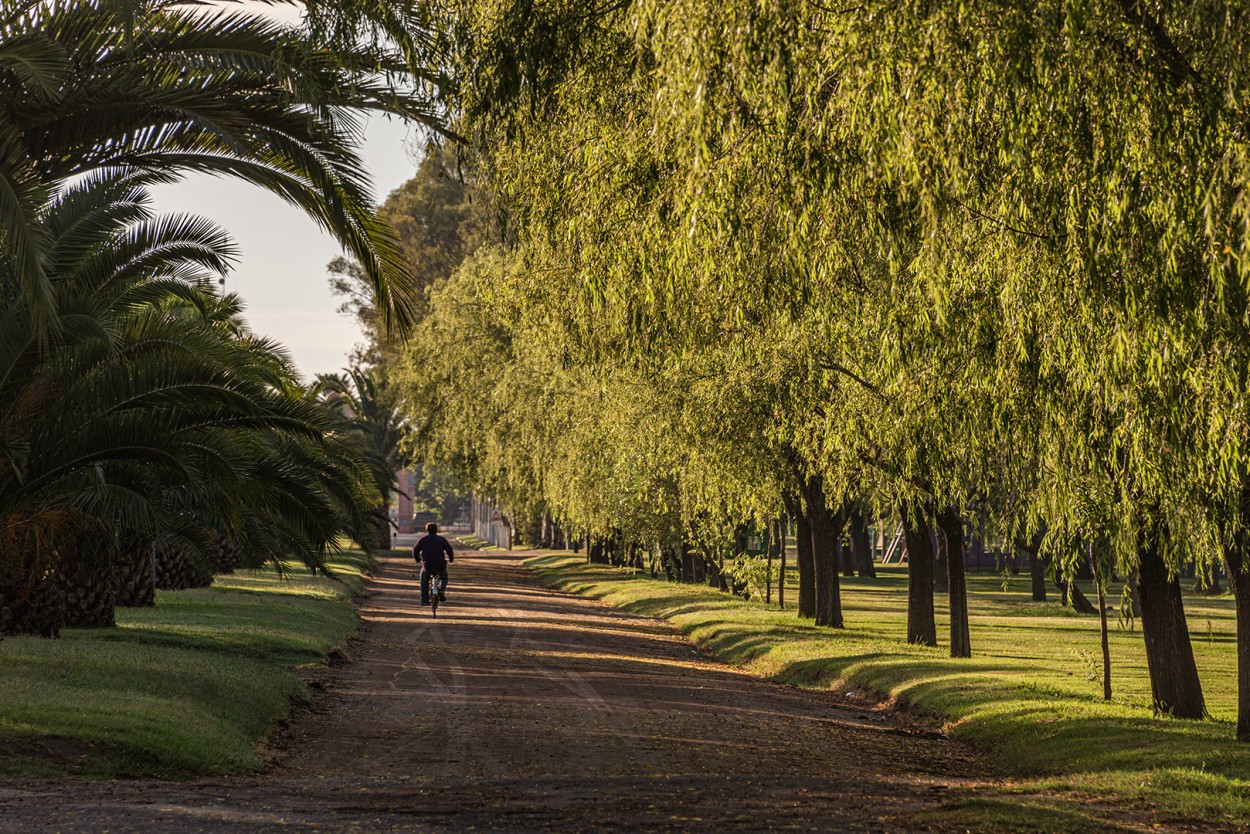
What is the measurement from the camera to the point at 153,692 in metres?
13.6

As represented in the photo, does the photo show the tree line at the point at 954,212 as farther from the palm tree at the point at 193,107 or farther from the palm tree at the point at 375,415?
the palm tree at the point at 375,415

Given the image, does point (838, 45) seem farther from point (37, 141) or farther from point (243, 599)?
point (243, 599)

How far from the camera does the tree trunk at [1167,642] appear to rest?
48.1 ft

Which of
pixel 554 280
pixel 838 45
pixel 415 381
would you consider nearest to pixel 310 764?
pixel 554 280

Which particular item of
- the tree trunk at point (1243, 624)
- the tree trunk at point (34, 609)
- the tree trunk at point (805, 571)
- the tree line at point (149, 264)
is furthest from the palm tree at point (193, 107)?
the tree trunk at point (805, 571)

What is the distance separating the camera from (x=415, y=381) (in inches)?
2034

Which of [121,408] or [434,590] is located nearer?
[121,408]

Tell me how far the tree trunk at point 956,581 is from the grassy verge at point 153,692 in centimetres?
980

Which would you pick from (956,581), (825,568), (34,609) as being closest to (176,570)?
(34,609)

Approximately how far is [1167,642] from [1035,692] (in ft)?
7.68

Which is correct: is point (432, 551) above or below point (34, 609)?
above

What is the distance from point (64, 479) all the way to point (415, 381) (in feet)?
120

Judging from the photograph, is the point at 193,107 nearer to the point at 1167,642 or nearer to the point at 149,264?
the point at 149,264

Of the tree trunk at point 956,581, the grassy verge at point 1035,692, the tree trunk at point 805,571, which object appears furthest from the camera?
the tree trunk at point 805,571
